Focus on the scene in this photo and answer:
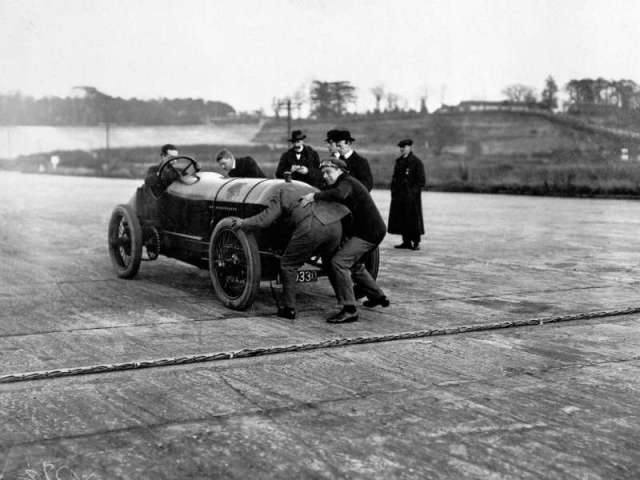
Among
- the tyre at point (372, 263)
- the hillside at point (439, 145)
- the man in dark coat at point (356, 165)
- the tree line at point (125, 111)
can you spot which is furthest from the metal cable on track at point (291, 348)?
the tree line at point (125, 111)

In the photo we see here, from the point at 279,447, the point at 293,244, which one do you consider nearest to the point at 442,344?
the point at 293,244

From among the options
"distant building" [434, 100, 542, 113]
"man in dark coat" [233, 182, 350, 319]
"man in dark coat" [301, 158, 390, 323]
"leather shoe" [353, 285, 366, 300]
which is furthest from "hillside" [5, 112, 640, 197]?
"man in dark coat" [233, 182, 350, 319]

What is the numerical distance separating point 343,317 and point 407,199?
672 centimetres

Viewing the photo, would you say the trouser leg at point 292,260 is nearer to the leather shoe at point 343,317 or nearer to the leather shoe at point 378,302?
the leather shoe at point 343,317

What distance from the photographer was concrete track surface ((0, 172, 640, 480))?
12.4 ft

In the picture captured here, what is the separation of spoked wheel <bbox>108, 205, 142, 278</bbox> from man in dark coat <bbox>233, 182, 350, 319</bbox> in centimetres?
231

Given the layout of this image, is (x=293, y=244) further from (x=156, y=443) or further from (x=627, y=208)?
(x=627, y=208)

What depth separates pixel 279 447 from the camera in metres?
3.91

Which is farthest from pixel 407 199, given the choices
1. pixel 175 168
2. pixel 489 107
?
pixel 489 107

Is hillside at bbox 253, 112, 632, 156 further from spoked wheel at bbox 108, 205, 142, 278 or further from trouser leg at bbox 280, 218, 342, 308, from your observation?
trouser leg at bbox 280, 218, 342, 308

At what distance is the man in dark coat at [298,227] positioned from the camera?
7.07 m

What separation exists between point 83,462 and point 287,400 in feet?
4.41

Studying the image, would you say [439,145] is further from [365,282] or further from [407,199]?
[365,282]

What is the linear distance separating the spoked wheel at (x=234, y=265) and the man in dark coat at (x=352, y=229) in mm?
679
